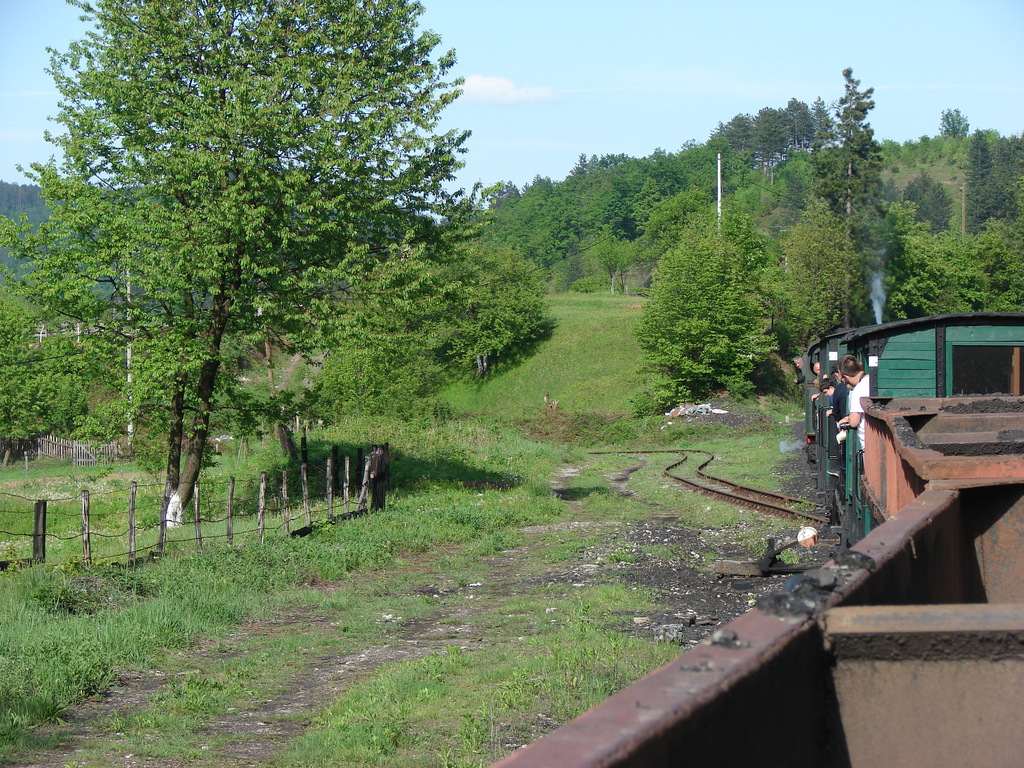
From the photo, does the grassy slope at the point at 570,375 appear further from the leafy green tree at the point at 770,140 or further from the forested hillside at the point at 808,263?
the leafy green tree at the point at 770,140

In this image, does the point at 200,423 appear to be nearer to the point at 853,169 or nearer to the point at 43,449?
the point at 43,449

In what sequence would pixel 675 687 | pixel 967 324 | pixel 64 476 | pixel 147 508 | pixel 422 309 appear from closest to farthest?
pixel 675 687 → pixel 967 324 → pixel 422 309 → pixel 147 508 → pixel 64 476

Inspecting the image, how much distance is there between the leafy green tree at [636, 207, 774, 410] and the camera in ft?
158

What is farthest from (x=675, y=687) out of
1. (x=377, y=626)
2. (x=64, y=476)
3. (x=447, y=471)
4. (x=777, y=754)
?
(x=64, y=476)

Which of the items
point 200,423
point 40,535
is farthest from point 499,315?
point 40,535

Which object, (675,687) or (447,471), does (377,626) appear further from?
(447,471)

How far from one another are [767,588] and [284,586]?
6.20m

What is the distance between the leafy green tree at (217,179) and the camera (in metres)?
18.0

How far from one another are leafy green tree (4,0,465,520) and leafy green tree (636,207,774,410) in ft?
96.2

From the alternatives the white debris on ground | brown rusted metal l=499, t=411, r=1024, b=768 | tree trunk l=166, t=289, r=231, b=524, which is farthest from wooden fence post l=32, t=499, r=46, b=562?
the white debris on ground

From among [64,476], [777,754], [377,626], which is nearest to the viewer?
[777,754]

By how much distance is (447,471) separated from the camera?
25906mm

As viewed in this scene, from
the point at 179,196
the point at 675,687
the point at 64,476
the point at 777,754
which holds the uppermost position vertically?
the point at 179,196

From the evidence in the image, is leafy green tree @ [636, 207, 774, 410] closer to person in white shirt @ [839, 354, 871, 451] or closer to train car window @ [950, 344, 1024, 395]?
train car window @ [950, 344, 1024, 395]
